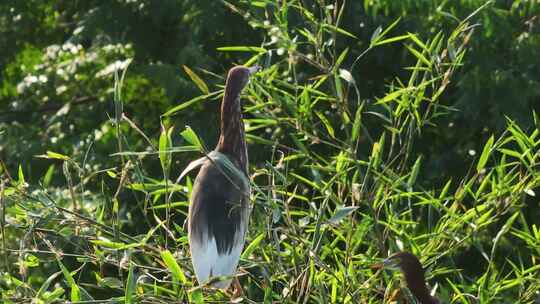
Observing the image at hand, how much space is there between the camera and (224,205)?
113 inches

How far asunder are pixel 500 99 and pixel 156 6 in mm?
1668

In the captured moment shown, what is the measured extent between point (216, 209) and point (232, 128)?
7.7 inches

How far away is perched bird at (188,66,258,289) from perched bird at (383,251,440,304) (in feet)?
1.10

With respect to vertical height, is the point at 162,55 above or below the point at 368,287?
below

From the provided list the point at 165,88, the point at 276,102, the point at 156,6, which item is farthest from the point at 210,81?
the point at 276,102

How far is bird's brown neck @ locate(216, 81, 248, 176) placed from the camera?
2869 millimetres

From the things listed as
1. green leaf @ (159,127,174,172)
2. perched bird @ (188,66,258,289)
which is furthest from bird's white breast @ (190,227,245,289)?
green leaf @ (159,127,174,172)

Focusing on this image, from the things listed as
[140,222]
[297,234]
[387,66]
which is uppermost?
[297,234]

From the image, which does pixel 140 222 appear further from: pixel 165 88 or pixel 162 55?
pixel 162 55

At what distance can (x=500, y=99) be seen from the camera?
4.54 m

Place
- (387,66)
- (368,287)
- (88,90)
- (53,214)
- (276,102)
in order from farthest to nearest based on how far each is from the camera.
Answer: (88,90) → (387,66) → (276,102) → (368,287) → (53,214)

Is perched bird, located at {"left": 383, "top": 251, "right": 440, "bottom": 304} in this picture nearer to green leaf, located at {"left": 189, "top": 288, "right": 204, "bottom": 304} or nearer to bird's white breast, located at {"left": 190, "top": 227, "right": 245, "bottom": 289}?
bird's white breast, located at {"left": 190, "top": 227, "right": 245, "bottom": 289}

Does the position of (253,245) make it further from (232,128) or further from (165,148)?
(232,128)

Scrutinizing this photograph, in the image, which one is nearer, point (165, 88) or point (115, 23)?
point (165, 88)
